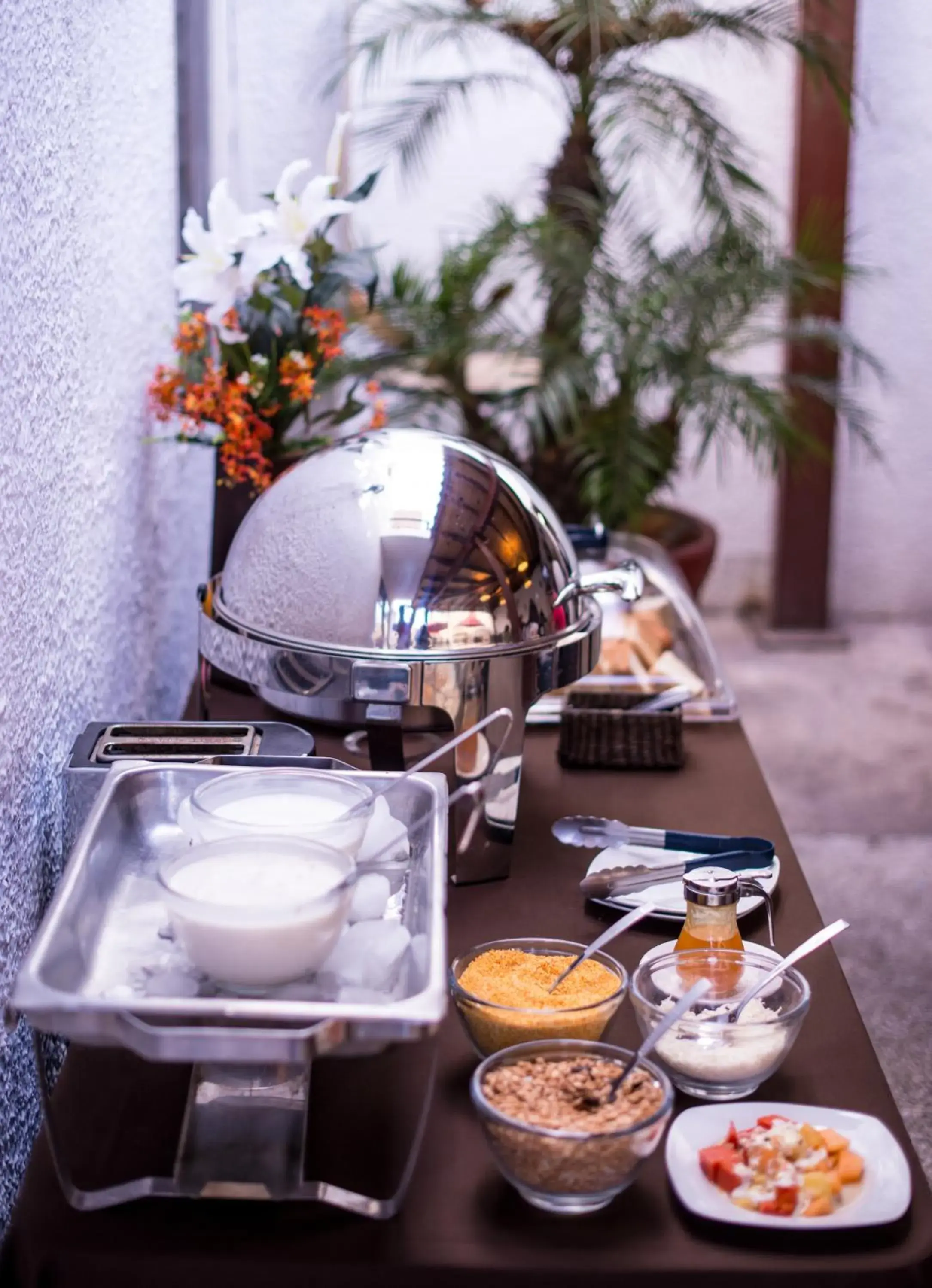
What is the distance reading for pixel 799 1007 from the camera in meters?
0.81

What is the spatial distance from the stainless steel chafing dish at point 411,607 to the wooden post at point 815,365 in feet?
7.83

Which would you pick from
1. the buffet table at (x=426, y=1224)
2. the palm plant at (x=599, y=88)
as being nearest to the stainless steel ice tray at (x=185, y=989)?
the buffet table at (x=426, y=1224)

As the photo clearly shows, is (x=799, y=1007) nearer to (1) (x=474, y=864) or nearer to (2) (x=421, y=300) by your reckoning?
(1) (x=474, y=864)

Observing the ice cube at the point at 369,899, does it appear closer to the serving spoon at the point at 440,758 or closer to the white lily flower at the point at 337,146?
the serving spoon at the point at 440,758

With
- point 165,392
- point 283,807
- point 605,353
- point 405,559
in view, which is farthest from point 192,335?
point 605,353

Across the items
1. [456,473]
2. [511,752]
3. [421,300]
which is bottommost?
[511,752]

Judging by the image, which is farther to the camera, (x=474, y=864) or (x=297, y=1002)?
(x=474, y=864)

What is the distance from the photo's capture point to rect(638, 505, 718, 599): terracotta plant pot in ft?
9.81

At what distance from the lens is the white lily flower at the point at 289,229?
143 cm

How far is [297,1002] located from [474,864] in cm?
46

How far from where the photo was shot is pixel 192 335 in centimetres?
145

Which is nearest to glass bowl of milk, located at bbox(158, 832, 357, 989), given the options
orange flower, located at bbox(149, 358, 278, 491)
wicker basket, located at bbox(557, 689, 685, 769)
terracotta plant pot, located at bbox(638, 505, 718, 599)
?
wicker basket, located at bbox(557, 689, 685, 769)

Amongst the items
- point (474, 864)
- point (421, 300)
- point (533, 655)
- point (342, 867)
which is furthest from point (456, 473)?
point (421, 300)

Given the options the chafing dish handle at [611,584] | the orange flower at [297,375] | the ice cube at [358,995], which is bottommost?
the ice cube at [358,995]
